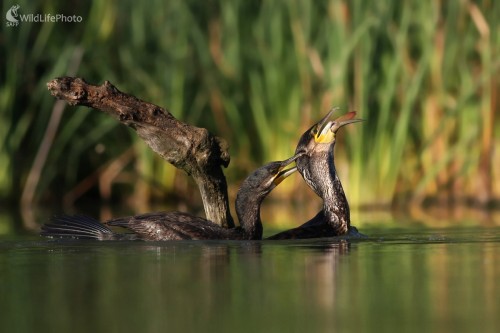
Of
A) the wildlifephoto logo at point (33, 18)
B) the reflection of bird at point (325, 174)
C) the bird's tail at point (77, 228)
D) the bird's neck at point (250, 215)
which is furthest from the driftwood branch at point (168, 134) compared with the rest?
the wildlifephoto logo at point (33, 18)

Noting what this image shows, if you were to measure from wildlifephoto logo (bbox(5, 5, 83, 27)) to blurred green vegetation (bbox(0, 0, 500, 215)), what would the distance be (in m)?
0.06

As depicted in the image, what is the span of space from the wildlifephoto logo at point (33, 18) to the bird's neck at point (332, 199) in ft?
15.4

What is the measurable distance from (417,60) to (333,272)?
654cm

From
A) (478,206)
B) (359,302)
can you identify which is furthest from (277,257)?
(478,206)

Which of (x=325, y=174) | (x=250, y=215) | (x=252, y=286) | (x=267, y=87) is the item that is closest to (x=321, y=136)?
(x=325, y=174)

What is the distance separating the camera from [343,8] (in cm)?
1143

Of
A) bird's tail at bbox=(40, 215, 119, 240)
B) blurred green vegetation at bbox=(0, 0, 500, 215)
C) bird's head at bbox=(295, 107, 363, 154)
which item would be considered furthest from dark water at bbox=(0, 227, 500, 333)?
blurred green vegetation at bbox=(0, 0, 500, 215)

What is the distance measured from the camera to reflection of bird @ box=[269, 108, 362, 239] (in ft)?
27.4

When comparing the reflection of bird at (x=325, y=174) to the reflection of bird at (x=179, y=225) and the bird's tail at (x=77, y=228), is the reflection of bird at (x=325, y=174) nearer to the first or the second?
the reflection of bird at (x=179, y=225)

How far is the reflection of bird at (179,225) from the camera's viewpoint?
Result: 7.60 metres

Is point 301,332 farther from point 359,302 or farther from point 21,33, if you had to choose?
A: point 21,33

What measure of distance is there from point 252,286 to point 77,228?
2.58 m

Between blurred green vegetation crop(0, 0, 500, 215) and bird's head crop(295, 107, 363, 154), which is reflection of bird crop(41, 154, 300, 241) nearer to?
bird's head crop(295, 107, 363, 154)

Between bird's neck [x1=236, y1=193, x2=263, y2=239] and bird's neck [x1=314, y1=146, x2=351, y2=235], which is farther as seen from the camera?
bird's neck [x1=314, y1=146, x2=351, y2=235]
